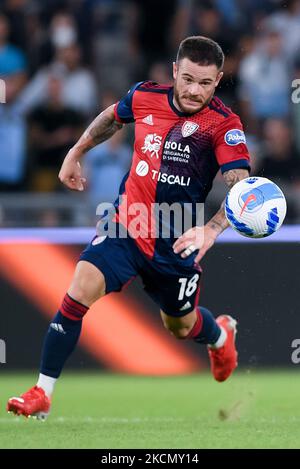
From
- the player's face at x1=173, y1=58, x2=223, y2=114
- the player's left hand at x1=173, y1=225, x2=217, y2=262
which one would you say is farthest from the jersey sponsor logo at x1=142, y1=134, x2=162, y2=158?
the player's left hand at x1=173, y1=225, x2=217, y2=262

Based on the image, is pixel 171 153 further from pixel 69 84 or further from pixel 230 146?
pixel 69 84

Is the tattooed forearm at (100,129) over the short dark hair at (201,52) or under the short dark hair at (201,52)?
under

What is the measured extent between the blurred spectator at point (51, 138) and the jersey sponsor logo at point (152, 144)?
4929 mm

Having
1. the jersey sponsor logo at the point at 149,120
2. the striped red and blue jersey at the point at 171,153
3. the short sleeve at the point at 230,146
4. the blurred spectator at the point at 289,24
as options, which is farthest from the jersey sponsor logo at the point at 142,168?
the blurred spectator at the point at 289,24

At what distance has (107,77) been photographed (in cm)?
1398

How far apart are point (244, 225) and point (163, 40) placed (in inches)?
289

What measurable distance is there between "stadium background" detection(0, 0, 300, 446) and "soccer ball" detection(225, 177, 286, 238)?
3.12m

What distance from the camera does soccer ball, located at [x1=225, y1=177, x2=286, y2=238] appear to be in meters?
6.85

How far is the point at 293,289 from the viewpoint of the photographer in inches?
394

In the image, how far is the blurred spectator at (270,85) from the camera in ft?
39.9

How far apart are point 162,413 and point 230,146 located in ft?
6.55

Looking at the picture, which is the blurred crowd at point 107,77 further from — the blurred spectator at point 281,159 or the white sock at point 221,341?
the white sock at point 221,341
